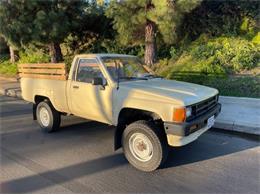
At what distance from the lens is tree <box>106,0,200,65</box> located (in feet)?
32.8

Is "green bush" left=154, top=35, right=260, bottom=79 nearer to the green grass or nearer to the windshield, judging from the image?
the green grass

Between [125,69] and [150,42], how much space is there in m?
6.27

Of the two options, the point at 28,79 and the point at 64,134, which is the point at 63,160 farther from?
the point at 28,79

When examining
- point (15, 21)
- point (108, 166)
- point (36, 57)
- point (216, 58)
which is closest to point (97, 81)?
point (108, 166)

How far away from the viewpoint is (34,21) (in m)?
12.9

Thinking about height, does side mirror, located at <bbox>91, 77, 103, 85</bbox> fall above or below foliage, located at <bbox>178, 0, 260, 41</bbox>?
below

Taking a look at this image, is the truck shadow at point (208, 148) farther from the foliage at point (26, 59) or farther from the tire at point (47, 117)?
the foliage at point (26, 59)

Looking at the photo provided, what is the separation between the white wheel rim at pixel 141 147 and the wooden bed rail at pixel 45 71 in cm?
213

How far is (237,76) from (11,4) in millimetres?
10223

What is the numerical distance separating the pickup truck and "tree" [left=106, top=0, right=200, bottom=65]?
4728mm

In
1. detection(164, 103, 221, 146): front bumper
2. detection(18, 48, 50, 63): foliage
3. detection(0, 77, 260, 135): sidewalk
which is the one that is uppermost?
detection(18, 48, 50, 63): foliage

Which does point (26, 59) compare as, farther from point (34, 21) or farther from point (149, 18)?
point (149, 18)

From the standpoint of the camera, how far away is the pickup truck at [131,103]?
411cm

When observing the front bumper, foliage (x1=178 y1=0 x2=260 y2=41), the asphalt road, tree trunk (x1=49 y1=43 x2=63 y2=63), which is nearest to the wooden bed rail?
the asphalt road
